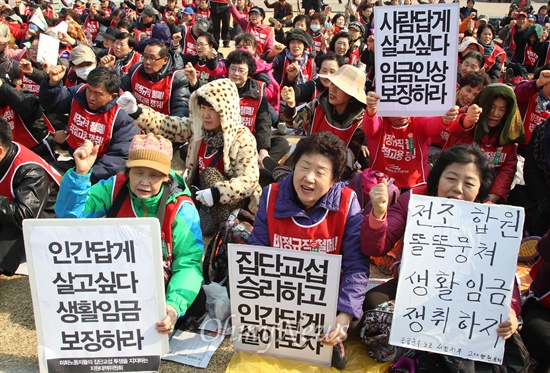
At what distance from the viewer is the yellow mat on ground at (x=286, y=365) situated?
318cm

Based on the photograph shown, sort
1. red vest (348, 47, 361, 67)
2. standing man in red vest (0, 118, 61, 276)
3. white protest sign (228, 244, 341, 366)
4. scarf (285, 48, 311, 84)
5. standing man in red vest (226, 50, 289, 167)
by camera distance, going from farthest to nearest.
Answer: red vest (348, 47, 361, 67) → scarf (285, 48, 311, 84) → standing man in red vest (226, 50, 289, 167) → standing man in red vest (0, 118, 61, 276) → white protest sign (228, 244, 341, 366)

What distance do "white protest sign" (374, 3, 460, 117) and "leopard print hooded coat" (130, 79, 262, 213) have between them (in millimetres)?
1371

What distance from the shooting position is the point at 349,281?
3.30 m

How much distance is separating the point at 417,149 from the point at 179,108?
3352mm

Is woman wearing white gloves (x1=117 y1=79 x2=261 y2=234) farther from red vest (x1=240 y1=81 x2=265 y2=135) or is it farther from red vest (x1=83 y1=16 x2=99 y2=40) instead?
red vest (x1=83 y1=16 x2=99 y2=40)

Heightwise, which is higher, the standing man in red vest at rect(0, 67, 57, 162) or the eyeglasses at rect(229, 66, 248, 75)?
the eyeglasses at rect(229, 66, 248, 75)

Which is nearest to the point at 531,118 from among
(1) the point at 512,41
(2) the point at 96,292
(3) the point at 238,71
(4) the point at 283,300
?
(3) the point at 238,71

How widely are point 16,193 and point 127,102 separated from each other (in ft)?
4.95

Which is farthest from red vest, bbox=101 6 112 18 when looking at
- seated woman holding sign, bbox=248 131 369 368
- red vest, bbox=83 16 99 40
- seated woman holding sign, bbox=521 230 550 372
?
seated woman holding sign, bbox=521 230 550 372

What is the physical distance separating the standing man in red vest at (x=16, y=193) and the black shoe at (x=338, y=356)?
2.45 m

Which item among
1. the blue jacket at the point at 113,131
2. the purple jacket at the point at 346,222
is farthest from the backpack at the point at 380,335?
the blue jacket at the point at 113,131

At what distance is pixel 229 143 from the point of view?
4887mm

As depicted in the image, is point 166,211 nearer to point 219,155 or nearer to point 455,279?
point 219,155

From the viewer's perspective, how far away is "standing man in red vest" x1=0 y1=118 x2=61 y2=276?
392 cm
